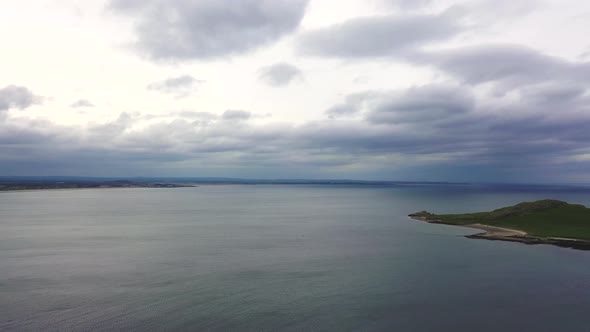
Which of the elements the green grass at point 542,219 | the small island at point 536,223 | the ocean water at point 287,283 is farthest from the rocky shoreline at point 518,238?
the ocean water at point 287,283

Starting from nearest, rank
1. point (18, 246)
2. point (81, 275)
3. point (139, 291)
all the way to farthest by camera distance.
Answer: point (139, 291)
point (81, 275)
point (18, 246)

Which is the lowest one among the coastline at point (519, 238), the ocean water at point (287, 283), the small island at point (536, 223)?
the ocean water at point (287, 283)

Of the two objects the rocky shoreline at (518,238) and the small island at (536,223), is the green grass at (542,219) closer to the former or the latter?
the small island at (536,223)

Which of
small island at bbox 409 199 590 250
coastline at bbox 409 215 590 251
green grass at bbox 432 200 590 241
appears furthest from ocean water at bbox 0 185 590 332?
green grass at bbox 432 200 590 241

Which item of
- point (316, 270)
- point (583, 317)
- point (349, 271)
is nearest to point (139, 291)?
point (316, 270)

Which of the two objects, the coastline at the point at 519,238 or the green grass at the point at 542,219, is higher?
the green grass at the point at 542,219

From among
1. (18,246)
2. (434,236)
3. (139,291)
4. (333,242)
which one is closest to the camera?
(139,291)

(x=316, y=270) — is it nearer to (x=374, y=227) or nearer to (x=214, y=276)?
(x=214, y=276)

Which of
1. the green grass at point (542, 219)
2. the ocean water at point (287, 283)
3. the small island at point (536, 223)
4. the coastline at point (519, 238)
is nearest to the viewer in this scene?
the ocean water at point (287, 283)
